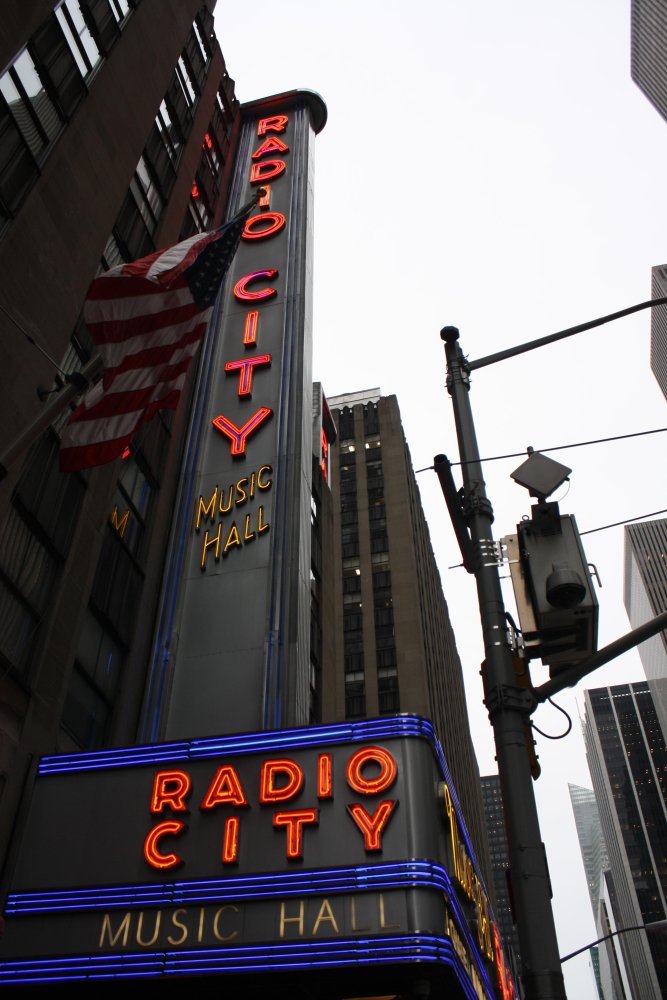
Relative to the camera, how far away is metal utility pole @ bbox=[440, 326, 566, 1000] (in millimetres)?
6672

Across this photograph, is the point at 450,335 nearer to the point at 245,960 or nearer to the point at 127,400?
the point at 127,400

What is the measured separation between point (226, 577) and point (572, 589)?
531 inches

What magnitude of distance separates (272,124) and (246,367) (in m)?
15.6

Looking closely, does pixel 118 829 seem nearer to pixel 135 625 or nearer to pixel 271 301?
pixel 135 625

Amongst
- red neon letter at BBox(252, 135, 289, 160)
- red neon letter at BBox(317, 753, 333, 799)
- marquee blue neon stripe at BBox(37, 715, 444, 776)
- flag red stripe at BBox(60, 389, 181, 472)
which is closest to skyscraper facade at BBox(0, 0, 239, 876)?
flag red stripe at BBox(60, 389, 181, 472)

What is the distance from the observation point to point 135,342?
13.5 meters

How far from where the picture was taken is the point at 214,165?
108ft

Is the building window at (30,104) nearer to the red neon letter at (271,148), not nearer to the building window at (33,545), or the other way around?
the building window at (33,545)

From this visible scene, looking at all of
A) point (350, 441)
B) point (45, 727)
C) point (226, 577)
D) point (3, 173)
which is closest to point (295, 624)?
point (226, 577)

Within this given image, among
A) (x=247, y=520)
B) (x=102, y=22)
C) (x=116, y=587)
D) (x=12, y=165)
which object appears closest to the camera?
(x=12, y=165)

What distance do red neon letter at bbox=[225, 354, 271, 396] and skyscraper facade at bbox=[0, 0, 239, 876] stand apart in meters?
2.07

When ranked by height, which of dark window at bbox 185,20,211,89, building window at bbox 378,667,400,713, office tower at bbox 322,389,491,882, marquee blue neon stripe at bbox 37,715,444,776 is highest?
office tower at bbox 322,389,491,882

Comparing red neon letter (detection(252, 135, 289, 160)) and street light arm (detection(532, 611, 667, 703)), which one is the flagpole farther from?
red neon letter (detection(252, 135, 289, 160))

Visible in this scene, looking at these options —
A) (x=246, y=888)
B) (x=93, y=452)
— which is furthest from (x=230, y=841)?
(x=93, y=452)
